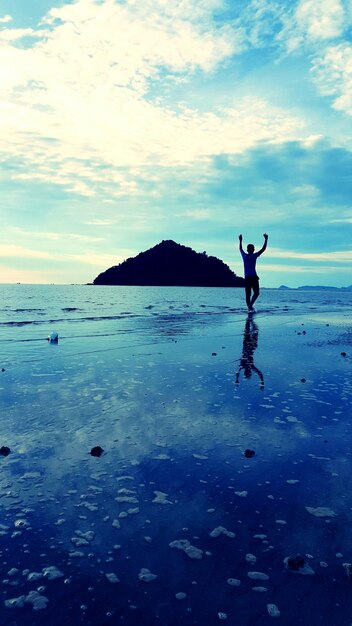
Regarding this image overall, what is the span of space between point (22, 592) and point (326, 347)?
12.4m

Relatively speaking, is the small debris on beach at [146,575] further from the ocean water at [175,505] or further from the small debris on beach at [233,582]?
the small debris on beach at [233,582]

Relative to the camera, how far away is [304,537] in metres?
3.14

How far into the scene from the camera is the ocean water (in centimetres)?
253

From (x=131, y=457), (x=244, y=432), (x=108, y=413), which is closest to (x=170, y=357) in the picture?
(x=108, y=413)

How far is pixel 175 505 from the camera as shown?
11.7ft

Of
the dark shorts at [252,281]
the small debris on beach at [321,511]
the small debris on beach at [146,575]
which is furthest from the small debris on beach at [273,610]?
the dark shorts at [252,281]

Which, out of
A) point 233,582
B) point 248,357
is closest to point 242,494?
point 233,582

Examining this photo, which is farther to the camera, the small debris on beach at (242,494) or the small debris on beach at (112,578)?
the small debris on beach at (242,494)

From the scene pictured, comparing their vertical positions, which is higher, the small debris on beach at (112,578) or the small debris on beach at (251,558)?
→ the small debris on beach at (251,558)

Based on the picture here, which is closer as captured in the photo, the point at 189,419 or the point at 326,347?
the point at 189,419

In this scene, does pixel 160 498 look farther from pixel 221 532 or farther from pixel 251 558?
pixel 251 558

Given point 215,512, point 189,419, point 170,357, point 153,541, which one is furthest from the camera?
point 170,357

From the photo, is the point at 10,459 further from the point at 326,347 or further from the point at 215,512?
the point at 326,347

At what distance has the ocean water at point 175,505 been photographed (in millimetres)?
2527
